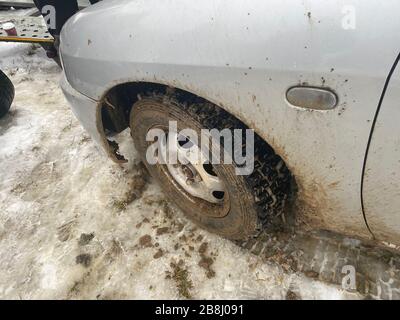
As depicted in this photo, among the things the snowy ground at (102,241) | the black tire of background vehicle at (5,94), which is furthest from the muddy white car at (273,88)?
the black tire of background vehicle at (5,94)

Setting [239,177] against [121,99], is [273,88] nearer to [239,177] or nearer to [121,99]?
[239,177]

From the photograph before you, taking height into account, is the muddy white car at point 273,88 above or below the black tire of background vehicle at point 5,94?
above

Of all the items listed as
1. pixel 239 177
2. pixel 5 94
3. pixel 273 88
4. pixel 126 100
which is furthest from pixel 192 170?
pixel 5 94

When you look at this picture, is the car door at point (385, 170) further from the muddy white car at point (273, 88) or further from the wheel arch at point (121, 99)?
the wheel arch at point (121, 99)

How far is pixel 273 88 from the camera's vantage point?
1.23 m

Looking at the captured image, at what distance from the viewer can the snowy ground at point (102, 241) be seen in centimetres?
193

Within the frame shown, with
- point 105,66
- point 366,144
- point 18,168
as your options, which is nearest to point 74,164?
point 18,168

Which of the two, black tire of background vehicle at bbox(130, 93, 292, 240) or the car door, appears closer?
the car door

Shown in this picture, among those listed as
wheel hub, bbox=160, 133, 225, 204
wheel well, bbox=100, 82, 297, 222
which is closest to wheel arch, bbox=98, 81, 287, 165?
wheel well, bbox=100, 82, 297, 222

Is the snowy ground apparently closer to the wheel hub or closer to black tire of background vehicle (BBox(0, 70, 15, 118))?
the wheel hub

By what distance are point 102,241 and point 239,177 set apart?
3.63ft

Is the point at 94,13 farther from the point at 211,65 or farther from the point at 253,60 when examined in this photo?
the point at 253,60

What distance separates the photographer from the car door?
3.41ft

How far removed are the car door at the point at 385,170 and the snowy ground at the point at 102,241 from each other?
0.63 m
